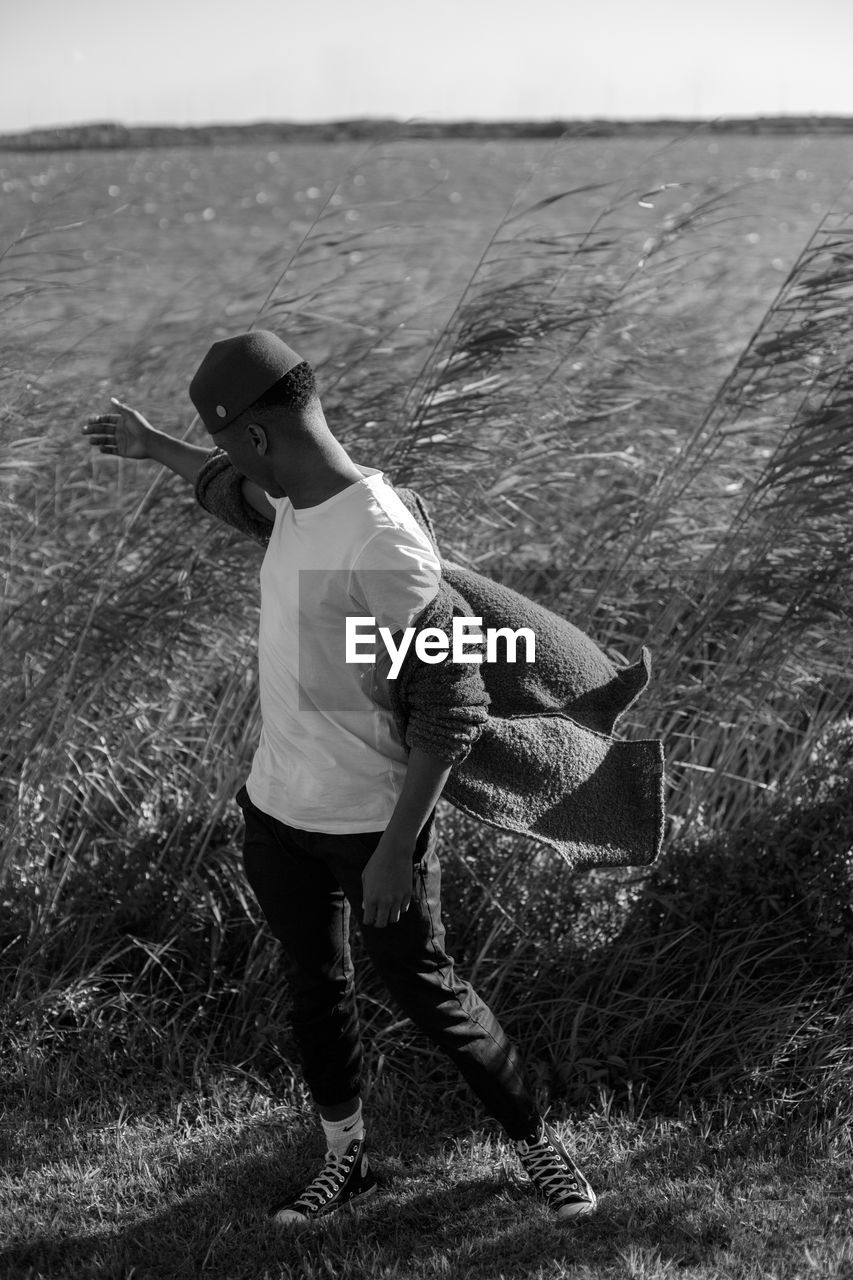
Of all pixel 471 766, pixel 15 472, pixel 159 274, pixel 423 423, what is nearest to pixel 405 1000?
pixel 471 766

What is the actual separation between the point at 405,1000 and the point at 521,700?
0.63 meters

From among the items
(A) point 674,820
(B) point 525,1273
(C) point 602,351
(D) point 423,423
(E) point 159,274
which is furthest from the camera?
(E) point 159,274

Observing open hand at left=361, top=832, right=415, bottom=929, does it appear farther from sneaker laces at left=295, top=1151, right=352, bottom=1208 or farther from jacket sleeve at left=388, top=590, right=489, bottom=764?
sneaker laces at left=295, top=1151, right=352, bottom=1208

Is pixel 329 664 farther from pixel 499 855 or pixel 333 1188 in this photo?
pixel 499 855

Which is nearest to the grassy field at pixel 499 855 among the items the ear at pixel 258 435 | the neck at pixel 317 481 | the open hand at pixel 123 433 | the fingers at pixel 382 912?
the fingers at pixel 382 912

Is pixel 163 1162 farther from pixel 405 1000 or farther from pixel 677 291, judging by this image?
pixel 677 291

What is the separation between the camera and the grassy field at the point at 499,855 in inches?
111

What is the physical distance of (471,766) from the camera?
8.51 ft

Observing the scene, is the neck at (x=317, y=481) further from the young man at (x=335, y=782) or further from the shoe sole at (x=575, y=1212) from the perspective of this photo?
the shoe sole at (x=575, y=1212)

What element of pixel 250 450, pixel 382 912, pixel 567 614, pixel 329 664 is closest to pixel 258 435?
pixel 250 450

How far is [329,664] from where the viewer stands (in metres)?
2.52

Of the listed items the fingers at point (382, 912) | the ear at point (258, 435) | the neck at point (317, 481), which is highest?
the ear at point (258, 435)

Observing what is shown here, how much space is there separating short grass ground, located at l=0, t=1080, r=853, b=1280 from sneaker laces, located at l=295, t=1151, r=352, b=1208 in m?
0.05
